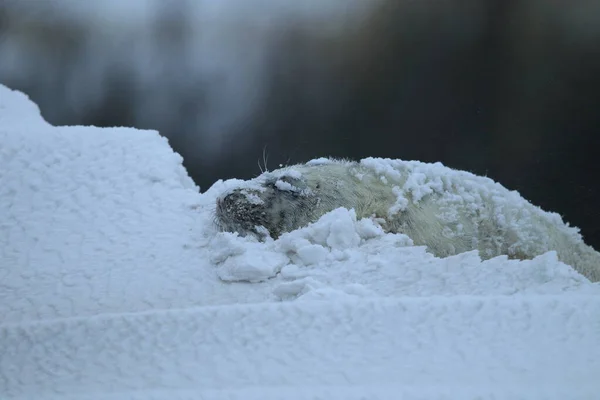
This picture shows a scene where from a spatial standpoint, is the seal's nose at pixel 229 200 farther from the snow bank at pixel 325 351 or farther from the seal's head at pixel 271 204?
the snow bank at pixel 325 351

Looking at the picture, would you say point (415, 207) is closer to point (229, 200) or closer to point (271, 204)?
point (271, 204)

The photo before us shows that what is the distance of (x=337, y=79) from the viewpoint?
234 cm

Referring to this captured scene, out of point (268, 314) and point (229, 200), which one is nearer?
point (268, 314)

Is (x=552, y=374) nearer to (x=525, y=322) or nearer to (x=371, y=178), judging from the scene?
(x=525, y=322)

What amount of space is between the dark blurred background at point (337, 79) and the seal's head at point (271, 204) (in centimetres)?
8

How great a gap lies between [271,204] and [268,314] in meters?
1.15

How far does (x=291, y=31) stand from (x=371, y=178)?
77 cm

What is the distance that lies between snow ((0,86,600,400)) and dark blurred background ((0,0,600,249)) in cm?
44

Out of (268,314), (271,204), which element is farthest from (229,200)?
(268,314)

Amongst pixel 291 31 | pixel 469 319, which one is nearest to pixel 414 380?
pixel 469 319

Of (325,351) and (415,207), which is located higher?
(415,207)

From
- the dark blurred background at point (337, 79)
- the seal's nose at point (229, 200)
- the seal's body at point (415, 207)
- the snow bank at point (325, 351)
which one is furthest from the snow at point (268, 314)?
the dark blurred background at point (337, 79)

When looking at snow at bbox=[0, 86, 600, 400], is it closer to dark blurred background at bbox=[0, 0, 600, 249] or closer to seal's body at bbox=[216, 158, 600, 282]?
seal's body at bbox=[216, 158, 600, 282]

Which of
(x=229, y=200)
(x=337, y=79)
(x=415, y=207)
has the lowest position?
(x=229, y=200)
